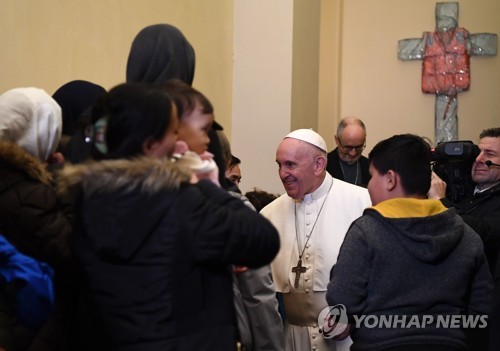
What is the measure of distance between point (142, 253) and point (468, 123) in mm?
6868

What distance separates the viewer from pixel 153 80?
2.73 metres

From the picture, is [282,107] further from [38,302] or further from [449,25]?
[38,302]

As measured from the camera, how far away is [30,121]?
2838 millimetres

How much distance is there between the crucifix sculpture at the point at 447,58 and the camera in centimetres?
856

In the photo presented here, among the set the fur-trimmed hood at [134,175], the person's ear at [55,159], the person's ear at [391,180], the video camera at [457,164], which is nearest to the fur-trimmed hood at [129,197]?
the fur-trimmed hood at [134,175]

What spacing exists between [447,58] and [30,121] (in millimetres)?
6550

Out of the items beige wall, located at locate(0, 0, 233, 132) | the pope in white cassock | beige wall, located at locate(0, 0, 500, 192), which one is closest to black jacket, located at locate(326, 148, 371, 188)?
beige wall, located at locate(0, 0, 500, 192)

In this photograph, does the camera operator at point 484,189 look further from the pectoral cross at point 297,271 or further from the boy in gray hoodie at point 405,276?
the boy in gray hoodie at point 405,276

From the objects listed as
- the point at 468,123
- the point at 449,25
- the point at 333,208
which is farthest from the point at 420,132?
the point at 333,208

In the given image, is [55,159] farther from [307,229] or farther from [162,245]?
[307,229]

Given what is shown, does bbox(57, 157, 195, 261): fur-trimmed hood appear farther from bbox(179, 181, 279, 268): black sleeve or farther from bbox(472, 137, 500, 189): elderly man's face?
bbox(472, 137, 500, 189): elderly man's face

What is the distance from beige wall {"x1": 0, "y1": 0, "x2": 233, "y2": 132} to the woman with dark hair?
5.88ft

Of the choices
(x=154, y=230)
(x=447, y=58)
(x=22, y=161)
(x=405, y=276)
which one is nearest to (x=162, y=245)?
(x=154, y=230)

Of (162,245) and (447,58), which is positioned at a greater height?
(447,58)
